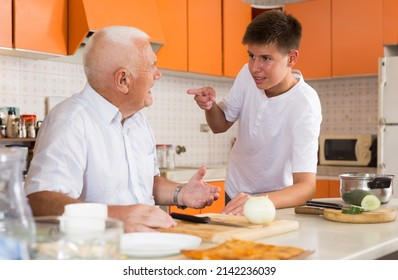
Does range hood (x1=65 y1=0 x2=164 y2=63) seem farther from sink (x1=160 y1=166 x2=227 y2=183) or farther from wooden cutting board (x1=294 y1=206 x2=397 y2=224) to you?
wooden cutting board (x1=294 y1=206 x2=397 y2=224)

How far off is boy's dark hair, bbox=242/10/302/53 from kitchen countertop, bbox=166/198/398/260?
0.88 metres

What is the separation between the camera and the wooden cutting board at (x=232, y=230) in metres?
1.31

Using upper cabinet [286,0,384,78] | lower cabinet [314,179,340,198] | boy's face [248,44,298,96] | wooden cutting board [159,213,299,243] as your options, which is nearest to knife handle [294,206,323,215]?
wooden cutting board [159,213,299,243]

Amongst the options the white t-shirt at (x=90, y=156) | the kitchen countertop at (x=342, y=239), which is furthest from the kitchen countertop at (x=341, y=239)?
the white t-shirt at (x=90, y=156)

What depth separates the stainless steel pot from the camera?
1932 mm

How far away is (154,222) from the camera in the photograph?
1388mm

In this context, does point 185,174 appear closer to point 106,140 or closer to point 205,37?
point 205,37

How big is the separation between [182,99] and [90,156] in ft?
9.63

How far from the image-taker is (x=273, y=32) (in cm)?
227

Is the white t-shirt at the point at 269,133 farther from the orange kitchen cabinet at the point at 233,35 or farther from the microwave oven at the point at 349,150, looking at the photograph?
the microwave oven at the point at 349,150

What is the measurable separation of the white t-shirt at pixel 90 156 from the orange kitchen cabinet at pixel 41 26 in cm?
138

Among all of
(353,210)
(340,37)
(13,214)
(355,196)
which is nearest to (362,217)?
(353,210)
